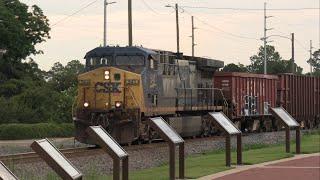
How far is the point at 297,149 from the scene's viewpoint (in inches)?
870

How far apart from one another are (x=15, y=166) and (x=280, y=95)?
88.9 ft

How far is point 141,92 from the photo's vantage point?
26.5 metres

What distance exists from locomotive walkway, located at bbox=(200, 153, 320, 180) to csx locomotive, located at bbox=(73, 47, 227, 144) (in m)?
8.22

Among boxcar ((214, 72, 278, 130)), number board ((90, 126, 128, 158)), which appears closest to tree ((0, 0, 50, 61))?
boxcar ((214, 72, 278, 130))

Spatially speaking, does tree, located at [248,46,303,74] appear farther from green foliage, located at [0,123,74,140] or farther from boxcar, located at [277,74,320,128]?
green foliage, located at [0,123,74,140]

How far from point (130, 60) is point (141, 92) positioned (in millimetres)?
1583

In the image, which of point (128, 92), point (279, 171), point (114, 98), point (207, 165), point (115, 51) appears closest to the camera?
point (279, 171)

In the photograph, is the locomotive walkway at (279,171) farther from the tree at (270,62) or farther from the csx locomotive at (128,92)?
the tree at (270,62)

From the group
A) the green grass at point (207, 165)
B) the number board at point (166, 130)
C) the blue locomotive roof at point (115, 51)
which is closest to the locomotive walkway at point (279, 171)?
the green grass at point (207, 165)

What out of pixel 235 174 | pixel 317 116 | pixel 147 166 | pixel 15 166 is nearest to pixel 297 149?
pixel 147 166

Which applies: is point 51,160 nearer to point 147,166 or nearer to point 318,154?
point 147,166

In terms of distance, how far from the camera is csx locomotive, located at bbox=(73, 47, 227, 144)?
26312 millimetres

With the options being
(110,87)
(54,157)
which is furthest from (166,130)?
(110,87)

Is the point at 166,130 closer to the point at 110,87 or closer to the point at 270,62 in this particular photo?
the point at 110,87
